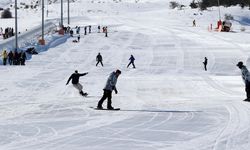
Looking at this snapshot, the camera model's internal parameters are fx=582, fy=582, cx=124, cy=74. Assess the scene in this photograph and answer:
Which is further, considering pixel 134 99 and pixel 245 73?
pixel 134 99

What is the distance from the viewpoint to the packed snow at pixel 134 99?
38.1 ft

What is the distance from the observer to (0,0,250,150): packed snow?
1161 cm

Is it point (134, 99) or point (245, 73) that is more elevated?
point (245, 73)

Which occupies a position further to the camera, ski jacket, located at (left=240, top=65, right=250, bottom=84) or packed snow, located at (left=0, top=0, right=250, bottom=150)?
ski jacket, located at (left=240, top=65, right=250, bottom=84)

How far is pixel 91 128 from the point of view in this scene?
13.2m

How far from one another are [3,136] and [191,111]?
6083mm

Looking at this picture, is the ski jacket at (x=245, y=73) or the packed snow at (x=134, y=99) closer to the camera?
the packed snow at (x=134, y=99)

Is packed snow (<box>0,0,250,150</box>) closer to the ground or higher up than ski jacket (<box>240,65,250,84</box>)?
closer to the ground

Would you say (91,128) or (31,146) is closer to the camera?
(31,146)

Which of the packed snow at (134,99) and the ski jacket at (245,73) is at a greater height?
the ski jacket at (245,73)

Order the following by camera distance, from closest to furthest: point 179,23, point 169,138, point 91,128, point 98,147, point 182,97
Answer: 1. point 98,147
2. point 169,138
3. point 91,128
4. point 182,97
5. point 179,23

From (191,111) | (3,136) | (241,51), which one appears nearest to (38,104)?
(191,111)

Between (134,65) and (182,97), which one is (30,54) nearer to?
(134,65)

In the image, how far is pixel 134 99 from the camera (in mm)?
20422
